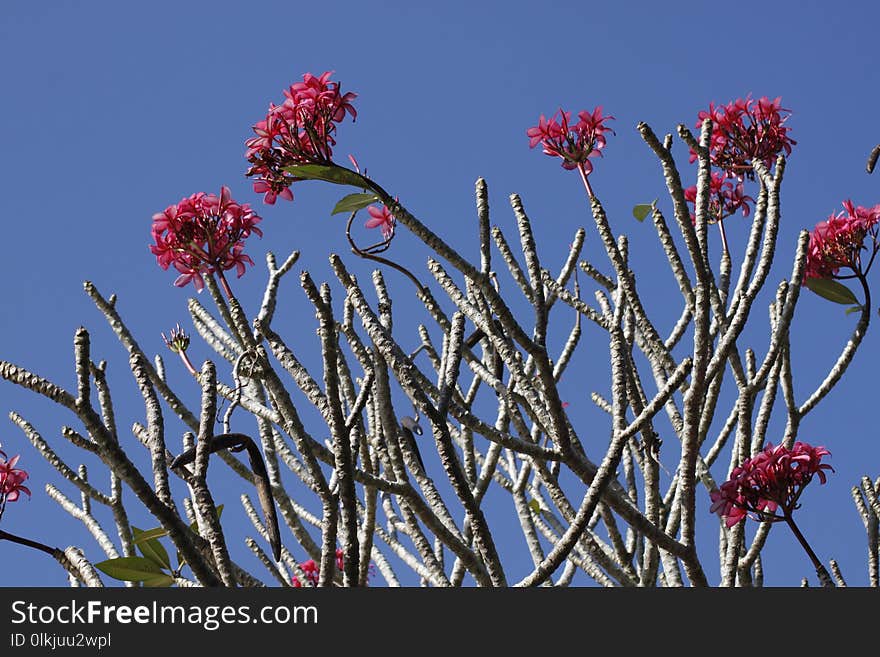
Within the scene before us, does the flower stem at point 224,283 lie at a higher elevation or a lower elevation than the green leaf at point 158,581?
higher

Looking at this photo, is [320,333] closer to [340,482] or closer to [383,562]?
[340,482]

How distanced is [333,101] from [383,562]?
1.34 metres

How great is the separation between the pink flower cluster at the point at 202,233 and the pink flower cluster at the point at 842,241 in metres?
1.61

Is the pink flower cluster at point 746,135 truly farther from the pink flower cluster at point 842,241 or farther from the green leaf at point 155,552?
the green leaf at point 155,552

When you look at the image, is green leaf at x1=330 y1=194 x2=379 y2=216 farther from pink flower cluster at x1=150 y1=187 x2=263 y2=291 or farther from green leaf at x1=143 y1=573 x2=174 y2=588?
green leaf at x1=143 y1=573 x2=174 y2=588

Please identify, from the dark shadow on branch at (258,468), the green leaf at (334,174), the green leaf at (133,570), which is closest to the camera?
the dark shadow on branch at (258,468)

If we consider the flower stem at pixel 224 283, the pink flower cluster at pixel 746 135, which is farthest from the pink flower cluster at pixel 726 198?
the flower stem at pixel 224 283

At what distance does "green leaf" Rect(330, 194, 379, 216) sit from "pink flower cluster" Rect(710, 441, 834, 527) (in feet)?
3.31

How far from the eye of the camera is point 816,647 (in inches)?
55.5

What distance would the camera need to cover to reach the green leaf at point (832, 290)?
9.62 feet

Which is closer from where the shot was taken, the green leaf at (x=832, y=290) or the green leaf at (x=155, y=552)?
the green leaf at (x=155, y=552)

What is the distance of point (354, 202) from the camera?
2328mm

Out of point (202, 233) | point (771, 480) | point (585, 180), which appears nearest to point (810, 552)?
point (771, 480)

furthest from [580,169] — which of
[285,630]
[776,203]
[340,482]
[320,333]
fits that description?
[285,630]
